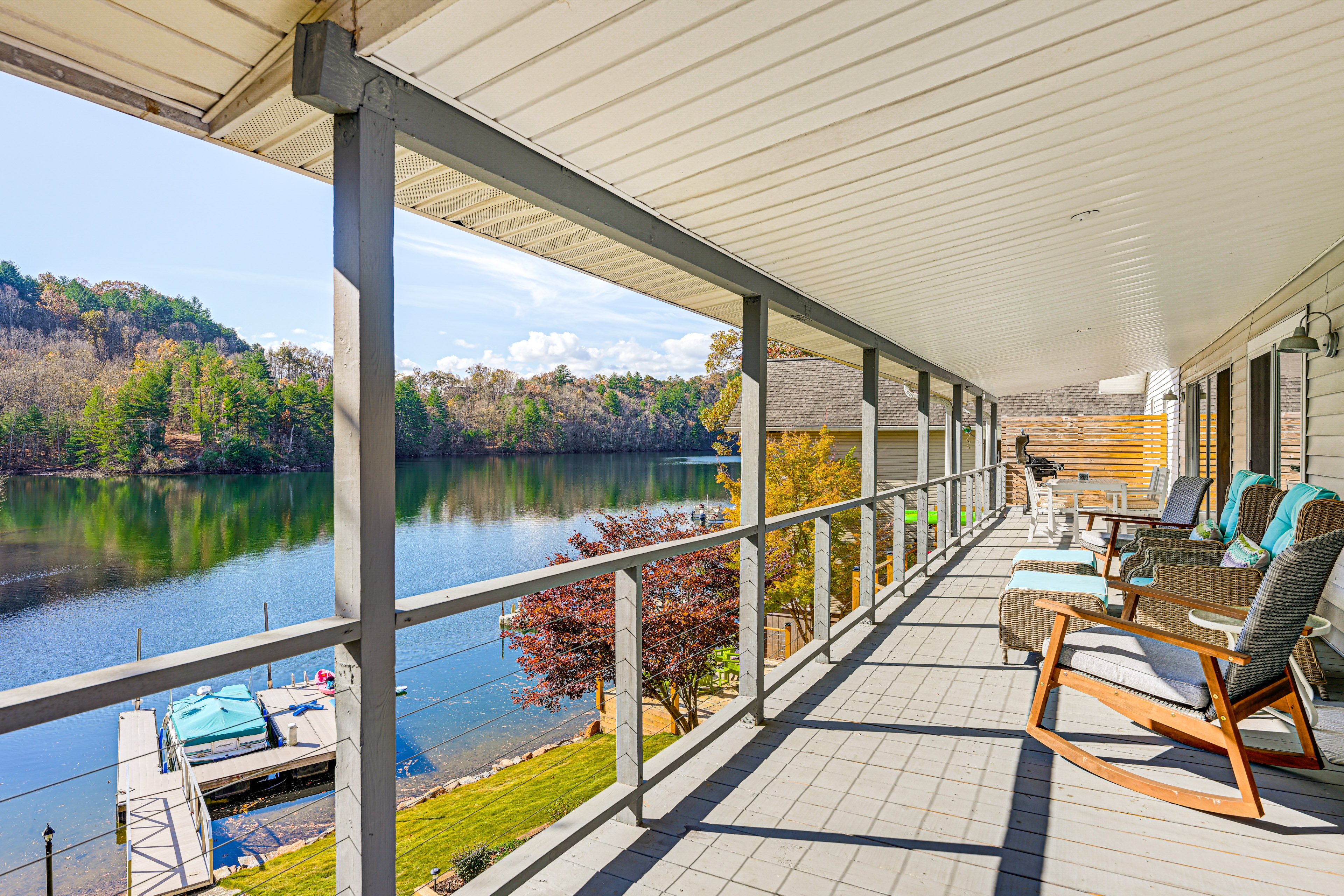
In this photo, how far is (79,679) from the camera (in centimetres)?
119

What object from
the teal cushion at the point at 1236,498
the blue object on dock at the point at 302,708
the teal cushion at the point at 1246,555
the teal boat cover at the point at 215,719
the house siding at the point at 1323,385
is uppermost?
the house siding at the point at 1323,385

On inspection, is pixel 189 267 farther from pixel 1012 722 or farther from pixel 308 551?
pixel 1012 722

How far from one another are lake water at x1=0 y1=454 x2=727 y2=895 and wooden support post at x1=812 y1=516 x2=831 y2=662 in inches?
75.3

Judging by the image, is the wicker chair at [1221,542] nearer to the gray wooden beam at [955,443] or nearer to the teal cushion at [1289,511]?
the teal cushion at [1289,511]

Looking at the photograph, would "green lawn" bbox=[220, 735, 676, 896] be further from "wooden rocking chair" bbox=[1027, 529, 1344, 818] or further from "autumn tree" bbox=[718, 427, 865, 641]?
"wooden rocking chair" bbox=[1027, 529, 1344, 818]

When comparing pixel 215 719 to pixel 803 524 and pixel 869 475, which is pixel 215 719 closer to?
pixel 803 524

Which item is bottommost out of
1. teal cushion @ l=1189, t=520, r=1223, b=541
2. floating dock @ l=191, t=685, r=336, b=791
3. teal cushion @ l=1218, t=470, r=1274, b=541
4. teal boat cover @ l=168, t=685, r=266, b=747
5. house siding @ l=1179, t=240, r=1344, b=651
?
floating dock @ l=191, t=685, r=336, b=791

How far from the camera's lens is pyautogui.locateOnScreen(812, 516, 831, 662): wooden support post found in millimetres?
4312

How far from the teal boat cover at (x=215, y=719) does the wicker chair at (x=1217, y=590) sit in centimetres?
1519

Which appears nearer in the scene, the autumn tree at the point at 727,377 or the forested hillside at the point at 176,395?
the autumn tree at the point at 727,377

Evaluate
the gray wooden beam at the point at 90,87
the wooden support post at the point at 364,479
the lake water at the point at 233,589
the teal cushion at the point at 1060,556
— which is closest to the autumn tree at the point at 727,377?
the lake water at the point at 233,589

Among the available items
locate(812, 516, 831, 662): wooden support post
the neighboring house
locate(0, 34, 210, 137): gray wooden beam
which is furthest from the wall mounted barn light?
the neighboring house

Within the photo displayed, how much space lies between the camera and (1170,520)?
22.2 feet

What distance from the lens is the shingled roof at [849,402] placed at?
1908cm
